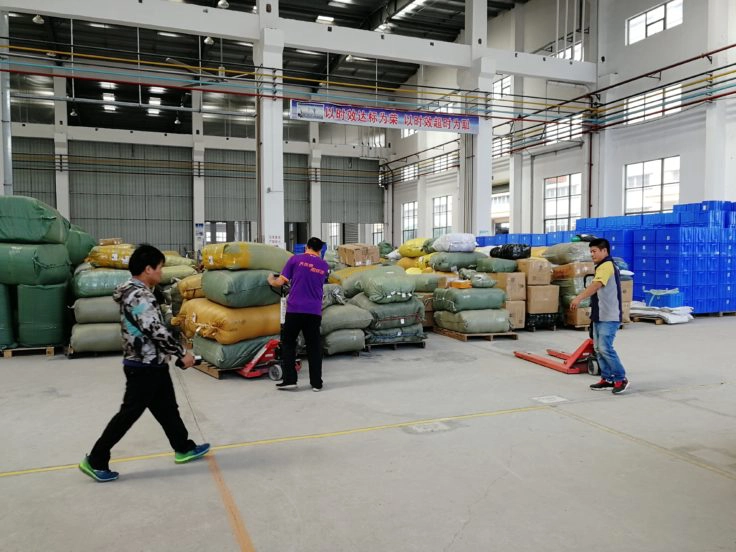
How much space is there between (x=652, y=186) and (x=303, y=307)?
12.7 metres

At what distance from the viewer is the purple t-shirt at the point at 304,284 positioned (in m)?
5.18

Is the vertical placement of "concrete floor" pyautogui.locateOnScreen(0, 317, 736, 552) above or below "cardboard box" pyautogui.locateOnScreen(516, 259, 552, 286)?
below

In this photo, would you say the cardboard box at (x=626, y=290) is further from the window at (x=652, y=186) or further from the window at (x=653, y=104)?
the window at (x=653, y=104)

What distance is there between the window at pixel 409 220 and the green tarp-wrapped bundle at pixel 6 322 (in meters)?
18.0

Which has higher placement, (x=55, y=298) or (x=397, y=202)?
(x=397, y=202)

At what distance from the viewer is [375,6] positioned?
18438 millimetres

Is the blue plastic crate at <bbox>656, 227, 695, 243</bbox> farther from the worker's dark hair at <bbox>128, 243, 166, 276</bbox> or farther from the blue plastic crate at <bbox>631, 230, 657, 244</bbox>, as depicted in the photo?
the worker's dark hair at <bbox>128, 243, 166, 276</bbox>

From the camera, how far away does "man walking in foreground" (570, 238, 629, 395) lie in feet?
16.5

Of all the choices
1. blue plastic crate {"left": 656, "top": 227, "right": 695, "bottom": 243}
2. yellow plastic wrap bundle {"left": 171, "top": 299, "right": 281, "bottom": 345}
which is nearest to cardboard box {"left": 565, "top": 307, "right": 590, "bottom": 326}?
blue plastic crate {"left": 656, "top": 227, "right": 695, "bottom": 243}

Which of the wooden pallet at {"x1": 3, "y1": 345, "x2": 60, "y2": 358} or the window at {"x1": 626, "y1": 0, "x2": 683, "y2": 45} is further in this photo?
the window at {"x1": 626, "y1": 0, "x2": 683, "y2": 45}

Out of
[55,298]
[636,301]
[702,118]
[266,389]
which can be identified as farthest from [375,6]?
[266,389]

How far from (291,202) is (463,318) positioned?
15.9 metres

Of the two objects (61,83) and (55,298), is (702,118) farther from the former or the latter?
(61,83)

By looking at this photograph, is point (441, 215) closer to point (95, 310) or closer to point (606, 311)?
point (95, 310)
